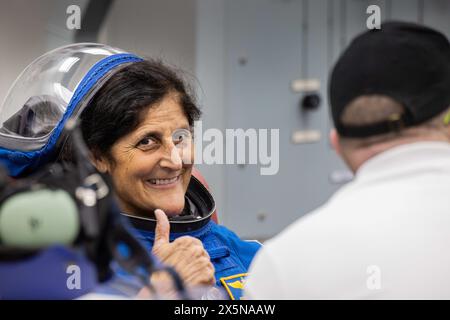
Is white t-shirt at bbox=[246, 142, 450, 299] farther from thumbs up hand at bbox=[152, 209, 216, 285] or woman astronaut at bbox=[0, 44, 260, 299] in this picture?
woman astronaut at bbox=[0, 44, 260, 299]

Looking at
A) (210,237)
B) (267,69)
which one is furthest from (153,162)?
(267,69)

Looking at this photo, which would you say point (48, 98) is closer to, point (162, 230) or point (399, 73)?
point (162, 230)

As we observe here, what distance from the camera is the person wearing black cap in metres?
0.71

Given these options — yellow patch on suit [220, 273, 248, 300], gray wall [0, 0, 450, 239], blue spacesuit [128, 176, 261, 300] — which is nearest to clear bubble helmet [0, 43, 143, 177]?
blue spacesuit [128, 176, 261, 300]

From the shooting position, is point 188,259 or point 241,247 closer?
point 188,259

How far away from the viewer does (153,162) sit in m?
1.31

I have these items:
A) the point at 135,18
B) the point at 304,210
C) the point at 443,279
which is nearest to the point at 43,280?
the point at 443,279

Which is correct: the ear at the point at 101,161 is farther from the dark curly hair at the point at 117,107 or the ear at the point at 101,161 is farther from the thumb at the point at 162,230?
the thumb at the point at 162,230

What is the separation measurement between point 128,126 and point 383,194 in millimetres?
691

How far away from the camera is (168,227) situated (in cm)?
122

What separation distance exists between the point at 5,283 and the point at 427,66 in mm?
563

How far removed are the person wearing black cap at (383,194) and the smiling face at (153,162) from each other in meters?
0.61

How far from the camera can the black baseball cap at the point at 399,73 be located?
0.73m
